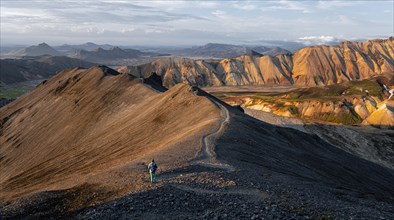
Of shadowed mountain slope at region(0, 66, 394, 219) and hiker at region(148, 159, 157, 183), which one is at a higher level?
hiker at region(148, 159, 157, 183)

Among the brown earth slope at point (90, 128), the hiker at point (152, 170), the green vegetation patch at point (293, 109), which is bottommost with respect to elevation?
the green vegetation patch at point (293, 109)

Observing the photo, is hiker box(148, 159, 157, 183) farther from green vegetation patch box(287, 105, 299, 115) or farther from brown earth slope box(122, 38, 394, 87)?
brown earth slope box(122, 38, 394, 87)

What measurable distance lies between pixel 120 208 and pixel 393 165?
209 feet

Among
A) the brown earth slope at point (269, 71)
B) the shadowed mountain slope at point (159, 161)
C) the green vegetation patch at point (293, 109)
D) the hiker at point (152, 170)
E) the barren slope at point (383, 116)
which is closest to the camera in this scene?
the shadowed mountain slope at point (159, 161)

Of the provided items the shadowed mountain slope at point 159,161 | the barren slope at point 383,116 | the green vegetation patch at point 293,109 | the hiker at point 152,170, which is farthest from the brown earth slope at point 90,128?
the barren slope at point 383,116

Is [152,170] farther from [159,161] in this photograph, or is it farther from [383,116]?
[383,116]

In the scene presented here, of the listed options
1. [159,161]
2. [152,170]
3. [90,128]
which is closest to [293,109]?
[90,128]

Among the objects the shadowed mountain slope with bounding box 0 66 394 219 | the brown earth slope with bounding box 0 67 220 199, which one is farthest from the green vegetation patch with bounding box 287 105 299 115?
the brown earth slope with bounding box 0 67 220 199

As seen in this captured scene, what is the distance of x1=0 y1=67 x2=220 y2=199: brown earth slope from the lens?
3747cm

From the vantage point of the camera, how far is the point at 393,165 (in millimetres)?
68688

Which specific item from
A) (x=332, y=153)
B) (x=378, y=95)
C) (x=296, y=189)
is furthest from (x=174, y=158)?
(x=378, y=95)

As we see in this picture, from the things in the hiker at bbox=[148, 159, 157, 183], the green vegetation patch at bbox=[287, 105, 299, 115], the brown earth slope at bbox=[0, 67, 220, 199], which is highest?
the hiker at bbox=[148, 159, 157, 183]

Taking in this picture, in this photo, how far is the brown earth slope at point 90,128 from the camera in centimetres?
3747

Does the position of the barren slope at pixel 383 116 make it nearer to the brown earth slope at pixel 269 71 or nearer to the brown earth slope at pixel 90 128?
the brown earth slope at pixel 90 128
